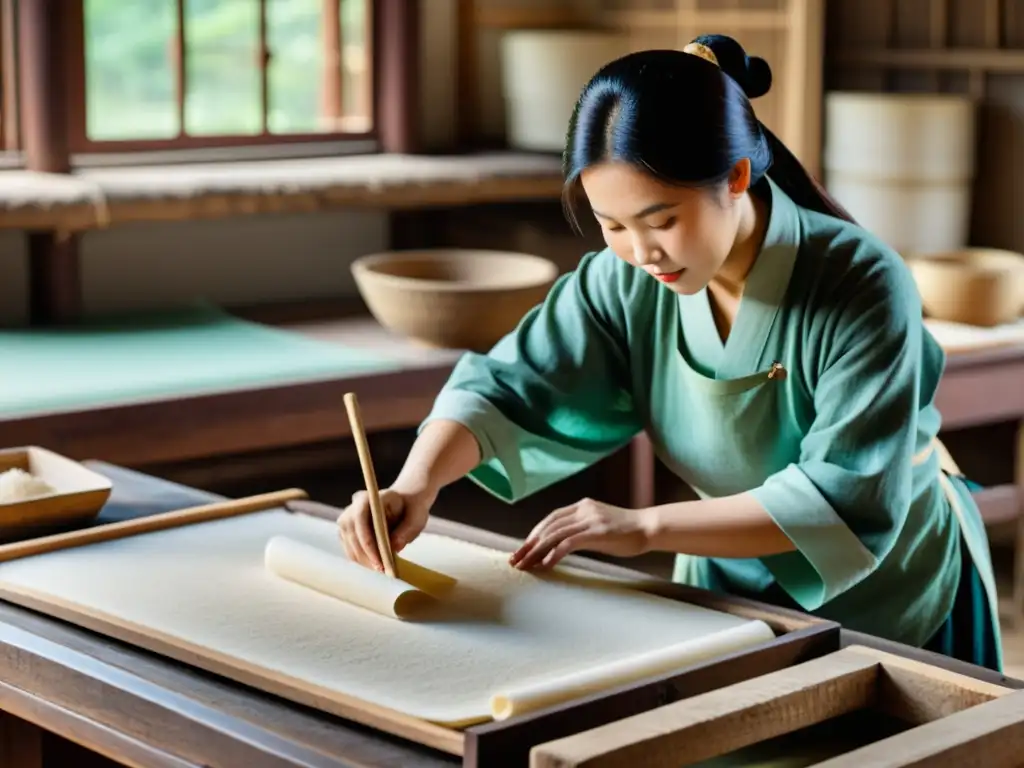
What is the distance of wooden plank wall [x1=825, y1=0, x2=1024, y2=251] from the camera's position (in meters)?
4.12

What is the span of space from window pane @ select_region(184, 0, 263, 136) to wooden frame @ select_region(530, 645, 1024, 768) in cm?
292

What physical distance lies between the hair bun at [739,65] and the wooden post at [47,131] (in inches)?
89.1

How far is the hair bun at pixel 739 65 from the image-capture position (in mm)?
1716

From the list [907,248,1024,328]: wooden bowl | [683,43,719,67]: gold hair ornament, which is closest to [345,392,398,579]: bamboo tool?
[683,43,719,67]: gold hair ornament

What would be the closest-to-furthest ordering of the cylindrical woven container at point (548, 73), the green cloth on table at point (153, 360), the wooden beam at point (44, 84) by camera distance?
the green cloth on table at point (153, 360), the wooden beam at point (44, 84), the cylindrical woven container at point (548, 73)

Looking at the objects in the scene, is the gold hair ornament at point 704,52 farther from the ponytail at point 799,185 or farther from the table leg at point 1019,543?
the table leg at point 1019,543

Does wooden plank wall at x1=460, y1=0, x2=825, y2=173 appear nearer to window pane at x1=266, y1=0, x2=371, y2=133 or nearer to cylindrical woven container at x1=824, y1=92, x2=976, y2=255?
cylindrical woven container at x1=824, y1=92, x2=976, y2=255

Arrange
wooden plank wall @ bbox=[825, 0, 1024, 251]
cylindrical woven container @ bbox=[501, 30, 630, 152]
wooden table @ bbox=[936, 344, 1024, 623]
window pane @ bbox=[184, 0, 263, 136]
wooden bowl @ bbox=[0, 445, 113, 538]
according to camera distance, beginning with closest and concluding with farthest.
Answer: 1. wooden bowl @ bbox=[0, 445, 113, 538]
2. wooden table @ bbox=[936, 344, 1024, 623]
3. window pane @ bbox=[184, 0, 263, 136]
4. wooden plank wall @ bbox=[825, 0, 1024, 251]
5. cylindrical woven container @ bbox=[501, 30, 630, 152]

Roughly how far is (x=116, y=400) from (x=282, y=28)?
1.46 m

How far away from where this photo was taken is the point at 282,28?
13.7 ft

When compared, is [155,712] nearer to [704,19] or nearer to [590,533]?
[590,533]

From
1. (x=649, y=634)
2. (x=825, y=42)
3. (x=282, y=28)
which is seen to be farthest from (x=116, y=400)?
(x=825, y=42)

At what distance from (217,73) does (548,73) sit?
2.70 ft

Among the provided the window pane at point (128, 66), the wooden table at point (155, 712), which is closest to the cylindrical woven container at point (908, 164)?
the window pane at point (128, 66)
